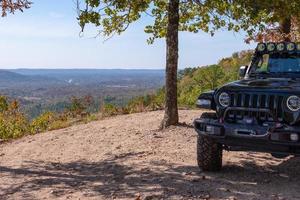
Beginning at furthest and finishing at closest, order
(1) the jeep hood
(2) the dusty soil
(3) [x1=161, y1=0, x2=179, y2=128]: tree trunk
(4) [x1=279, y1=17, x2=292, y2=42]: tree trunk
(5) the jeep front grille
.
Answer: (4) [x1=279, y1=17, x2=292, y2=42]: tree trunk < (3) [x1=161, y1=0, x2=179, y2=128]: tree trunk < (2) the dusty soil < (1) the jeep hood < (5) the jeep front grille

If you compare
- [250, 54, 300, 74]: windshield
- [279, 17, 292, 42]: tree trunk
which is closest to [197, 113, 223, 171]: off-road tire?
[250, 54, 300, 74]: windshield

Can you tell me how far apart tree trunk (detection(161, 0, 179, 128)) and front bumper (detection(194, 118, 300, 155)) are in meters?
4.42

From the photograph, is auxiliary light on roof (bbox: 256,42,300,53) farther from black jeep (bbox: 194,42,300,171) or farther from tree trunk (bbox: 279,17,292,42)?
tree trunk (bbox: 279,17,292,42)

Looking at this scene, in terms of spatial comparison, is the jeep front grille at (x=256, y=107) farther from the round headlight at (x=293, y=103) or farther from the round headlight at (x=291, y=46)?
the round headlight at (x=291, y=46)

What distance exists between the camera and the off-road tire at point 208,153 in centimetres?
732

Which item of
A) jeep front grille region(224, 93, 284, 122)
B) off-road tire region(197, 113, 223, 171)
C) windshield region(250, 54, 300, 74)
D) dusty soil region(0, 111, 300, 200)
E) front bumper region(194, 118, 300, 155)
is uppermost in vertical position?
windshield region(250, 54, 300, 74)

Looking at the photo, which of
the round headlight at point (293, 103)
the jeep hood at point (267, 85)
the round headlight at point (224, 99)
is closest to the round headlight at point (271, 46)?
the jeep hood at point (267, 85)

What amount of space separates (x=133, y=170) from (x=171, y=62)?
3.71 metres

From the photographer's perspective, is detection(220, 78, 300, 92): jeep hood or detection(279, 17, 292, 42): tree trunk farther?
detection(279, 17, 292, 42): tree trunk

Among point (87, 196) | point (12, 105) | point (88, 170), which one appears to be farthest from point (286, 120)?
point (12, 105)

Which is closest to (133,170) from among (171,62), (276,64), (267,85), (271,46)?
A: (267,85)

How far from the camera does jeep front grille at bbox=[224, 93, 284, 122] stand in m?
6.48

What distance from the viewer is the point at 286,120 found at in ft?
21.1

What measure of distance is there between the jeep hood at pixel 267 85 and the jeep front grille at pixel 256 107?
0.11 metres
